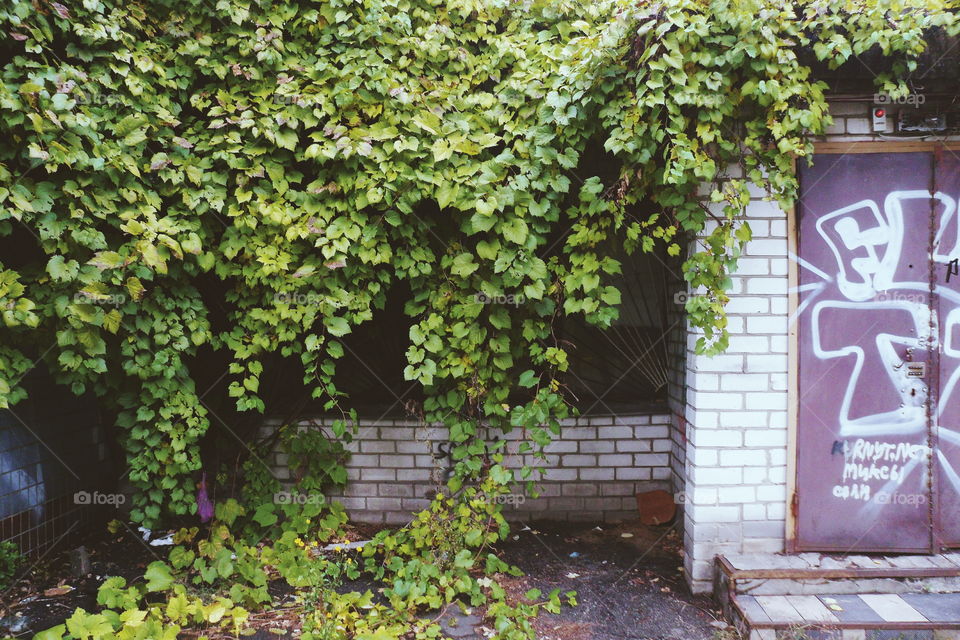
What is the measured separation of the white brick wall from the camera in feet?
14.5

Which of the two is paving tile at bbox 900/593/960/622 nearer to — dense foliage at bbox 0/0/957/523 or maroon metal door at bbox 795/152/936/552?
maroon metal door at bbox 795/152/936/552

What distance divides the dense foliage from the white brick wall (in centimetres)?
71

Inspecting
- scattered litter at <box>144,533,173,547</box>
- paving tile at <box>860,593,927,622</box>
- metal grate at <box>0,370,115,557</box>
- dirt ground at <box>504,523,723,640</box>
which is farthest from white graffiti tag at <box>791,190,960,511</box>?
metal grate at <box>0,370,115,557</box>

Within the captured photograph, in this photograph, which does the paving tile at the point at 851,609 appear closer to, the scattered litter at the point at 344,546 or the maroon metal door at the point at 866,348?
the maroon metal door at the point at 866,348

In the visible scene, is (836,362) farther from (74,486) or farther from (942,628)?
(74,486)

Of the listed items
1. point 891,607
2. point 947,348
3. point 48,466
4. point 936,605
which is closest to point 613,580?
point 891,607

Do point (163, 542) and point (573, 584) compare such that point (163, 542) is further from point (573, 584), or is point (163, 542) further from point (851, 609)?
point (851, 609)

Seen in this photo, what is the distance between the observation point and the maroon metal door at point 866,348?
3.39 metres

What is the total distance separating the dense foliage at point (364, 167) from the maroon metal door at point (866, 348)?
518mm

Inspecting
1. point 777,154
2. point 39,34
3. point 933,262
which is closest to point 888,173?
point 933,262

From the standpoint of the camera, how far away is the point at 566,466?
4.42 m

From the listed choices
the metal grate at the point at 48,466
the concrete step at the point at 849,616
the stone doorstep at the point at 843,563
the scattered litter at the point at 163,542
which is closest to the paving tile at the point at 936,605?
the concrete step at the point at 849,616

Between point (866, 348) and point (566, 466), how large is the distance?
2.15m

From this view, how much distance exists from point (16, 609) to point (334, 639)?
2.06 metres
